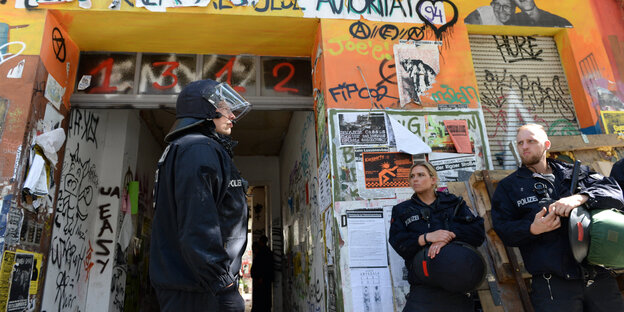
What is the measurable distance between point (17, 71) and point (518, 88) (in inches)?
214

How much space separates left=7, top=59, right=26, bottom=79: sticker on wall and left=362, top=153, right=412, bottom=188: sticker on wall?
3442 mm

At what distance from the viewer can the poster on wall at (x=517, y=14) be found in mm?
4945

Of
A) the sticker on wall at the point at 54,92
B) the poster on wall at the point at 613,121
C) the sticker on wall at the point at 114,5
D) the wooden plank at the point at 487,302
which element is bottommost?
the wooden plank at the point at 487,302

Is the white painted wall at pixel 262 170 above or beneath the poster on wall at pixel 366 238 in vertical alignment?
above

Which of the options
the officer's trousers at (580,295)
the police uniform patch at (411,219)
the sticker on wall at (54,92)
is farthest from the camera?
the sticker on wall at (54,92)

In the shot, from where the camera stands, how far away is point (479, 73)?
196 inches

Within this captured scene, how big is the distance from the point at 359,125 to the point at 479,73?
183 cm

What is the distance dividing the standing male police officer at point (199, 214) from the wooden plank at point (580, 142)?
3.31m

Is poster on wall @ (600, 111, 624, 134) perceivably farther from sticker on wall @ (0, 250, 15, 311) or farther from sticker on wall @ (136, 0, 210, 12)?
sticker on wall @ (0, 250, 15, 311)

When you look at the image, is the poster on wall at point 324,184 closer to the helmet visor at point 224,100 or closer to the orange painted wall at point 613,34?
the helmet visor at point 224,100

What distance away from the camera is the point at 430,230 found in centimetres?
310

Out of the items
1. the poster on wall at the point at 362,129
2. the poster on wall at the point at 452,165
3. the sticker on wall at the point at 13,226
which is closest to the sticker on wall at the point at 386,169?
the poster on wall at the point at 362,129

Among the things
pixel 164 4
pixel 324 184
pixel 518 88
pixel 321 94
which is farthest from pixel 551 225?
pixel 164 4

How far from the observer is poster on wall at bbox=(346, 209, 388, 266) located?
12.6 feet
